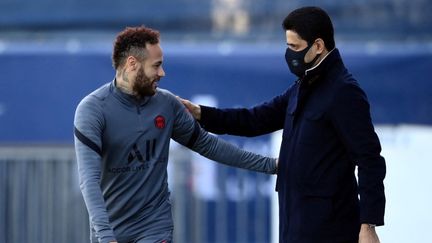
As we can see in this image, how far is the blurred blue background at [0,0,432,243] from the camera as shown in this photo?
8.34 meters

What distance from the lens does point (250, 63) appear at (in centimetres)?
1057

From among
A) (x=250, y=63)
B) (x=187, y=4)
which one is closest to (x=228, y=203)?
(x=250, y=63)

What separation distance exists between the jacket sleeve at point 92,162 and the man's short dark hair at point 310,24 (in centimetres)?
91

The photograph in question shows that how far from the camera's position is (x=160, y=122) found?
5.28 m

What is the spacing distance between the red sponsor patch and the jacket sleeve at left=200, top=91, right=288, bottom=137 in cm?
49

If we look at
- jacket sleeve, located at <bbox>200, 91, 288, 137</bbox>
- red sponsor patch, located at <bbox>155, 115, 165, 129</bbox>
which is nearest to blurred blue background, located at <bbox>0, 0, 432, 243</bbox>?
jacket sleeve, located at <bbox>200, 91, 288, 137</bbox>

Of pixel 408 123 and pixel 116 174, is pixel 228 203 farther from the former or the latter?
pixel 116 174

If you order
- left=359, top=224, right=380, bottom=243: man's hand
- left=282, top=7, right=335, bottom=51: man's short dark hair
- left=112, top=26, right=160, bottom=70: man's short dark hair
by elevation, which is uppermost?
left=282, top=7, right=335, bottom=51: man's short dark hair

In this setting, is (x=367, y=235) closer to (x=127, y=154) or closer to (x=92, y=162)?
(x=127, y=154)

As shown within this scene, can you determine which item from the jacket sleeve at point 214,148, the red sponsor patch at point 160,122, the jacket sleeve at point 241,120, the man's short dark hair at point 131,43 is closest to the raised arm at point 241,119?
the jacket sleeve at point 241,120

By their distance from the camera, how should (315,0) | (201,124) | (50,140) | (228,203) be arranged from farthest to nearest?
1. (315,0)
2. (50,140)
3. (228,203)
4. (201,124)

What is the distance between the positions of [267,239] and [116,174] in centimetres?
434

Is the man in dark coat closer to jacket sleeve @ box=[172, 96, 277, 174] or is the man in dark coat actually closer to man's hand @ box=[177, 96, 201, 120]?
jacket sleeve @ box=[172, 96, 277, 174]

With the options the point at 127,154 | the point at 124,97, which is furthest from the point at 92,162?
the point at 124,97
